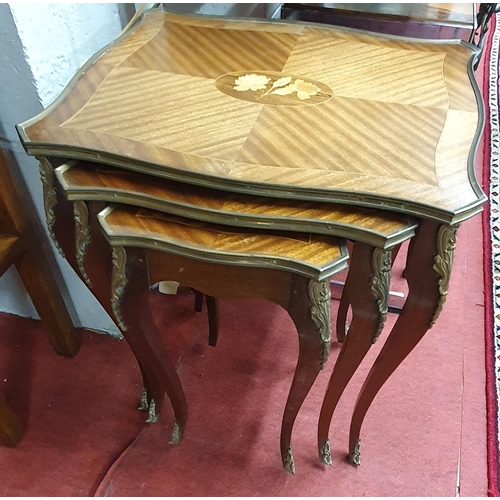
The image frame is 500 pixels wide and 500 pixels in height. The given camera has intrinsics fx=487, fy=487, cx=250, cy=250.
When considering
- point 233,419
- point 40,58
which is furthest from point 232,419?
point 40,58

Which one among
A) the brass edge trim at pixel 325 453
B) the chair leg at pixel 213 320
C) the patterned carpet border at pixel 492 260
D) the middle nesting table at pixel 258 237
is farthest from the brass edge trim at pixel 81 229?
the patterned carpet border at pixel 492 260

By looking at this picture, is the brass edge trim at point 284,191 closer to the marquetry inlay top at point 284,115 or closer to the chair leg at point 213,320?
the marquetry inlay top at point 284,115

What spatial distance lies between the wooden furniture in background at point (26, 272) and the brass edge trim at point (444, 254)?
0.78 meters

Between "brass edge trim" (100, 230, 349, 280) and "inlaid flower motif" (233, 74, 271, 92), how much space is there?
342 mm

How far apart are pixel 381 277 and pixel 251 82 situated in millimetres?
414

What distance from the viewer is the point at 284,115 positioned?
76cm

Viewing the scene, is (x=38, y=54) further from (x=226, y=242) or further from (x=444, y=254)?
(x=444, y=254)

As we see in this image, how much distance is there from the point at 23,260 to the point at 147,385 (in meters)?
0.38

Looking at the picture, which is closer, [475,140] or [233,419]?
[475,140]

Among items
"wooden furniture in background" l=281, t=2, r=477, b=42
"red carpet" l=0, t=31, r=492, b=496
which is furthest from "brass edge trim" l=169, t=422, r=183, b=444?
"wooden furniture in background" l=281, t=2, r=477, b=42

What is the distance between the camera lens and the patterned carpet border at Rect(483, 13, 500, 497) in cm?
106

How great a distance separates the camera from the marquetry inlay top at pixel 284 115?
64 centimetres

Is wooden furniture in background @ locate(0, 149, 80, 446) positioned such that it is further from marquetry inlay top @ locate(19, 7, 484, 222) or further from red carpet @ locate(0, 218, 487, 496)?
marquetry inlay top @ locate(19, 7, 484, 222)

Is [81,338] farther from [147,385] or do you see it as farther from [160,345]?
[160,345]
